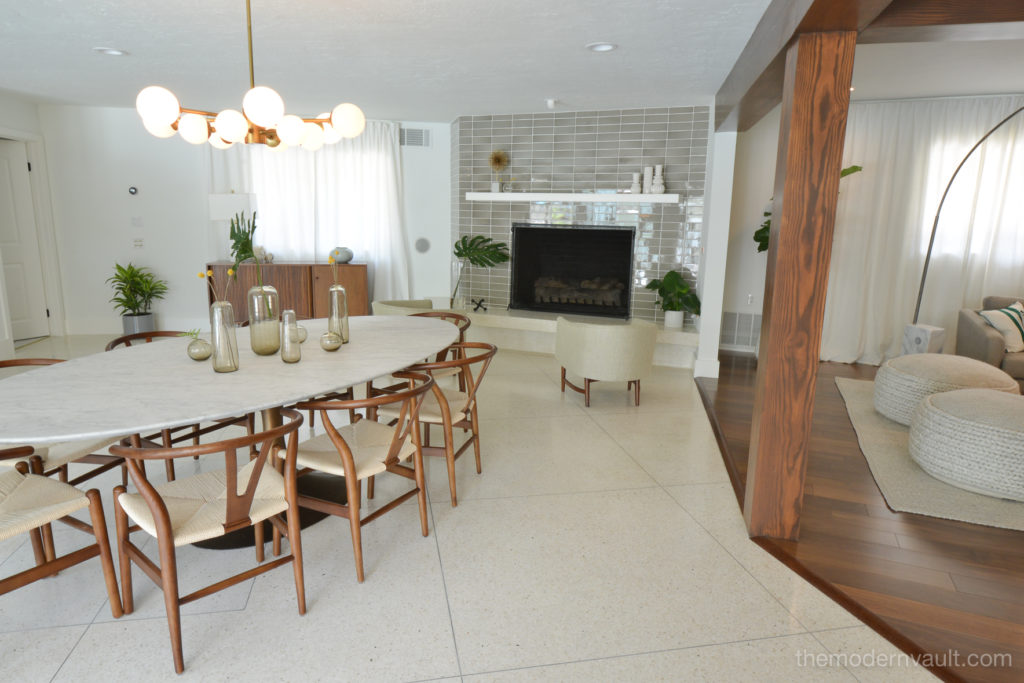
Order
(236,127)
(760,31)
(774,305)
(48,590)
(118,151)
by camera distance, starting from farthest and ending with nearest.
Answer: (118,151) < (760,31) < (236,127) < (774,305) < (48,590)

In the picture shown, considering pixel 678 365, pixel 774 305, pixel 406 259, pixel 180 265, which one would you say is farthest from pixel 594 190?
pixel 180 265

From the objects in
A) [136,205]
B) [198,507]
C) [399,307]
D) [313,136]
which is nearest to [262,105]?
[313,136]

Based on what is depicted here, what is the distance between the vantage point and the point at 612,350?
4.11 m

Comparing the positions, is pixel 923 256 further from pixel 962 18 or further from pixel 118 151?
pixel 118 151

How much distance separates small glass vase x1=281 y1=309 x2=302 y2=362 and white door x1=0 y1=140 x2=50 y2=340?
5.12m

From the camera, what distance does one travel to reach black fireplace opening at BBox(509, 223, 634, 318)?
5941 mm

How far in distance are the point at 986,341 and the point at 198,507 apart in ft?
17.0

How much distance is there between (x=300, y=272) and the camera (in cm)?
638

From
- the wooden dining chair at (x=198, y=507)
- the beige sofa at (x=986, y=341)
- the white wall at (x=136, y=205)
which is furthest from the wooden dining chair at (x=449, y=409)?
the white wall at (x=136, y=205)

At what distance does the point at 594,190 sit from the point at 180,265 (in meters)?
4.55

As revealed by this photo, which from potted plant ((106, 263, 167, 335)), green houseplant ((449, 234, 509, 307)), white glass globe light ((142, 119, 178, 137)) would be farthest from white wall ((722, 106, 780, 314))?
potted plant ((106, 263, 167, 335))

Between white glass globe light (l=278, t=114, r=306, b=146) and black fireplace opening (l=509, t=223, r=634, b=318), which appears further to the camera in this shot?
black fireplace opening (l=509, t=223, r=634, b=318)

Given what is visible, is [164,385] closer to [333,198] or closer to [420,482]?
[420,482]

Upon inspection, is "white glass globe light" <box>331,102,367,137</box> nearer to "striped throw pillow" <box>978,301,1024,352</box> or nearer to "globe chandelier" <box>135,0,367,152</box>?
"globe chandelier" <box>135,0,367,152</box>
